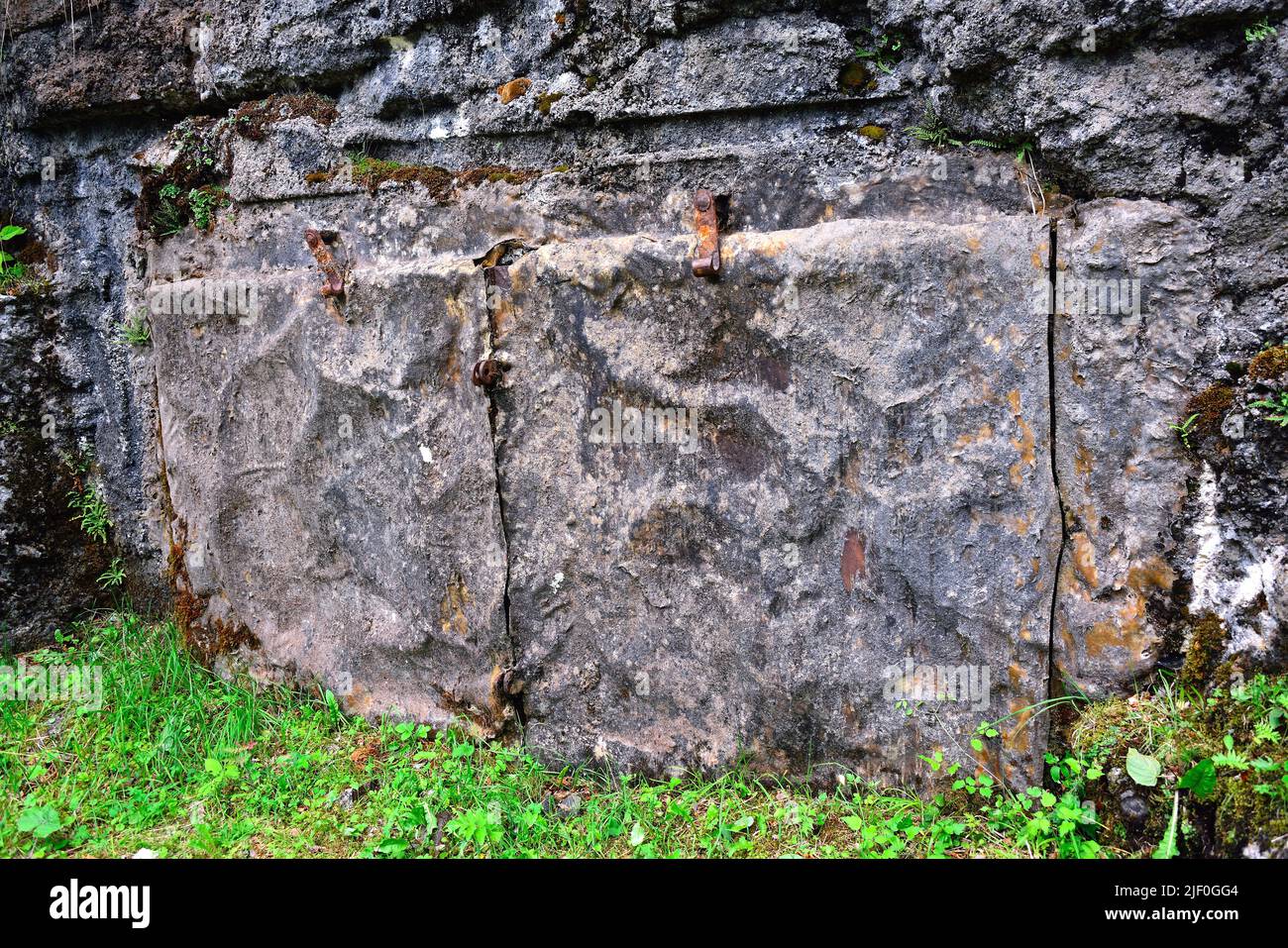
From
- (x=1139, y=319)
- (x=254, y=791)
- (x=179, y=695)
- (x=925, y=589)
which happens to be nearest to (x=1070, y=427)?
(x=1139, y=319)

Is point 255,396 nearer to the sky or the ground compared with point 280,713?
nearer to the sky

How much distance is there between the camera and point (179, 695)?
297 cm

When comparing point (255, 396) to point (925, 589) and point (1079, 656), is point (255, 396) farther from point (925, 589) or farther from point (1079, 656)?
point (1079, 656)

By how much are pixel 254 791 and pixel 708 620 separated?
136cm

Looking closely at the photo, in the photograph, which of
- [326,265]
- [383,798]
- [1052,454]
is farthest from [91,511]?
[1052,454]

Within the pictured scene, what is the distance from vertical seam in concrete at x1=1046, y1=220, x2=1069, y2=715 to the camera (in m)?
2.08

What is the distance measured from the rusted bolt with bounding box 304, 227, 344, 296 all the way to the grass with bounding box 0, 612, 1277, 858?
4.18ft

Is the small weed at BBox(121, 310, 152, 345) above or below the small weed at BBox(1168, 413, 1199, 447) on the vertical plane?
above

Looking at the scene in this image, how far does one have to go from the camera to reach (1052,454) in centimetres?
213

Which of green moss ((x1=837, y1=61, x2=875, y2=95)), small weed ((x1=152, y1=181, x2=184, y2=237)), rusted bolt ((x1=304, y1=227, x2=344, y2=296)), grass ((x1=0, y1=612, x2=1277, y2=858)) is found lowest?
grass ((x1=0, y1=612, x2=1277, y2=858))

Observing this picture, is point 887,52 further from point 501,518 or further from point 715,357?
point 501,518

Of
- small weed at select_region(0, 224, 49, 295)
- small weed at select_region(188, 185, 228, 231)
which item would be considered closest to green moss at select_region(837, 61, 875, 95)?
small weed at select_region(188, 185, 228, 231)

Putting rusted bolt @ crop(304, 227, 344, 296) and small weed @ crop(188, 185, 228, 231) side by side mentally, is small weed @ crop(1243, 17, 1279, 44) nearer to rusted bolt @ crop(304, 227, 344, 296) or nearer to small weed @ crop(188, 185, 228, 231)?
rusted bolt @ crop(304, 227, 344, 296)

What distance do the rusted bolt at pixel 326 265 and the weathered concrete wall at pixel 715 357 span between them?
0.15 feet
